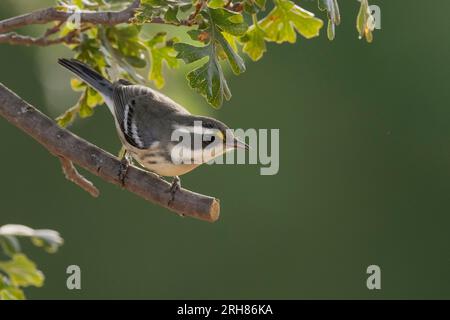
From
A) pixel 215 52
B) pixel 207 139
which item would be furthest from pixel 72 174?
pixel 215 52

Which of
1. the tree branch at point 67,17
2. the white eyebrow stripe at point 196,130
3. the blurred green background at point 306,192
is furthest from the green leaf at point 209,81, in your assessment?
the blurred green background at point 306,192

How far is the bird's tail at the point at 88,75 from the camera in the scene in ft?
4.10

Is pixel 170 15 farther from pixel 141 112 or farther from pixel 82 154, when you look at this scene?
pixel 141 112

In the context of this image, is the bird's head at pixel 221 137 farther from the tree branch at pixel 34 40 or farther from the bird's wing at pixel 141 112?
the tree branch at pixel 34 40

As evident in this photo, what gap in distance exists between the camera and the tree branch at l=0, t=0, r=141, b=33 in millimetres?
1077

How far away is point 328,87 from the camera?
231 cm

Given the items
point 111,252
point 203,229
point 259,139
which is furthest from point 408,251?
point 259,139

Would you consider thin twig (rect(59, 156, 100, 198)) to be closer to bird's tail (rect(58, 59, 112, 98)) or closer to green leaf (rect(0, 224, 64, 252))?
bird's tail (rect(58, 59, 112, 98))

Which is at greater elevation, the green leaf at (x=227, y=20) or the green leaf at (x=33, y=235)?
the green leaf at (x=227, y=20)

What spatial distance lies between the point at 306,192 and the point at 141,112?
103 centimetres

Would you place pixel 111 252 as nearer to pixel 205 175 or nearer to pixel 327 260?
pixel 205 175

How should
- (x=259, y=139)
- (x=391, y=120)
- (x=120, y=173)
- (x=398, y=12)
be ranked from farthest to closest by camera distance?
(x=391, y=120) < (x=398, y=12) < (x=259, y=139) < (x=120, y=173)

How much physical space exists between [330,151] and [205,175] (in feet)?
1.13

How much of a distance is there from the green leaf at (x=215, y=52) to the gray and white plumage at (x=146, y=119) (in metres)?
0.23
